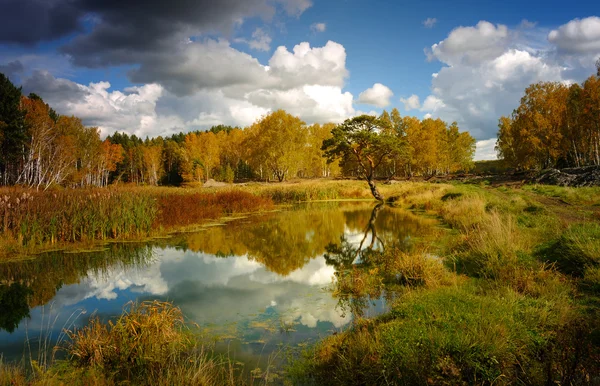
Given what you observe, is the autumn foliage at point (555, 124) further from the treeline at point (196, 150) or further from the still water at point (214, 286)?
the still water at point (214, 286)

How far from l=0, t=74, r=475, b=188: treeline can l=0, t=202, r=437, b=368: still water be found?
17636 millimetres

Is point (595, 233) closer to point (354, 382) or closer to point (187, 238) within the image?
point (354, 382)

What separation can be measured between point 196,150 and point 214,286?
64.4 m

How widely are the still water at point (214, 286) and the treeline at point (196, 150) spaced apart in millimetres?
17636

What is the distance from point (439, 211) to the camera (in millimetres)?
20688

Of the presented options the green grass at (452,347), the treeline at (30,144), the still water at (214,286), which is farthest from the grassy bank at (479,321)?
the treeline at (30,144)

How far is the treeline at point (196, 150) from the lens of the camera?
120 ft

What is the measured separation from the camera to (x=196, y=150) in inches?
2729

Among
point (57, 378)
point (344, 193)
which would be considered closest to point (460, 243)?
point (57, 378)

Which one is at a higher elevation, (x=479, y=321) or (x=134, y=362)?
(x=479, y=321)

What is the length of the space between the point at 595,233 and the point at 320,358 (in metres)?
7.64

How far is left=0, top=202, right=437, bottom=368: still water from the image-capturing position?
19.9ft

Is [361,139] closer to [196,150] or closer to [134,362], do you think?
[134,362]

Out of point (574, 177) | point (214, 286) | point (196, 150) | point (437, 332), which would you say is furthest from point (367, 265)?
point (196, 150)
